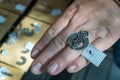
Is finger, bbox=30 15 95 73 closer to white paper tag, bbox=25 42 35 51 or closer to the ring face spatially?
the ring face

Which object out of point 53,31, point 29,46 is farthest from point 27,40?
point 53,31

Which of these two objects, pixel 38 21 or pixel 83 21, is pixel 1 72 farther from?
pixel 83 21

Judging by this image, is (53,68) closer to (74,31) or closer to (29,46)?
(74,31)

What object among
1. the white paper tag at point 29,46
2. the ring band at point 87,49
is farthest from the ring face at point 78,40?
the white paper tag at point 29,46

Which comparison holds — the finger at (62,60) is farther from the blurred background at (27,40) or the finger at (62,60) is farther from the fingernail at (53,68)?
the blurred background at (27,40)

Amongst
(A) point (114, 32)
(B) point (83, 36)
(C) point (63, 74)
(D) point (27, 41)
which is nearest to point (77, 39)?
(B) point (83, 36)

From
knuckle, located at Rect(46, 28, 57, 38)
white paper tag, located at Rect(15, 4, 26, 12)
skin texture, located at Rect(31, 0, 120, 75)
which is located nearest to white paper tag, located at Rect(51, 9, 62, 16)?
white paper tag, located at Rect(15, 4, 26, 12)
